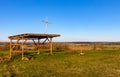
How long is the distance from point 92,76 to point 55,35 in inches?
559

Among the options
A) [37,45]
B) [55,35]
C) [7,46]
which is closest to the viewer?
[55,35]

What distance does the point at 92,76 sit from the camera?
13.0 metres

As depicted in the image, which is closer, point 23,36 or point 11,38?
point 23,36

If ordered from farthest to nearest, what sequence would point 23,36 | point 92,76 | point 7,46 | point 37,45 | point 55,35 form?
1. point 7,46
2. point 37,45
3. point 55,35
4. point 23,36
5. point 92,76

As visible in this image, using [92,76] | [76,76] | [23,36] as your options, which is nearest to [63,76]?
[76,76]

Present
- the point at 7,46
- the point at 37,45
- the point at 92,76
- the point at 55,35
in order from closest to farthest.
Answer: the point at 92,76, the point at 55,35, the point at 37,45, the point at 7,46

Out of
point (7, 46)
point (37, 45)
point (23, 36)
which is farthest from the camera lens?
point (7, 46)

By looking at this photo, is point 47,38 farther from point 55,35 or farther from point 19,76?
point 19,76

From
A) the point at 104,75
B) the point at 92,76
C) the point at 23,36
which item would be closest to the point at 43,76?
the point at 92,76

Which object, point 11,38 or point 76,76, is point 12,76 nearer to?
point 76,76

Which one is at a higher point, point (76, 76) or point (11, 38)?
point (11, 38)

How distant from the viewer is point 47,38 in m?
28.1

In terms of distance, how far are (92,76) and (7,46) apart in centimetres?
3824

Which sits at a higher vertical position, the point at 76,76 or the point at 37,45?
the point at 37,45
